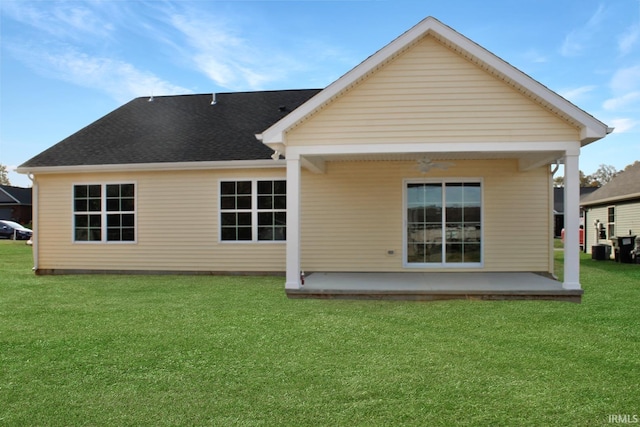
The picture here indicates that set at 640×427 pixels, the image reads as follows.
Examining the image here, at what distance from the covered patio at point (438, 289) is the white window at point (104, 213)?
5.98 meters

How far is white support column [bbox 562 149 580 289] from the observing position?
8156 millimetres

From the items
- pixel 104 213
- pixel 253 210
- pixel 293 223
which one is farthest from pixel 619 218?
pixel 104 213

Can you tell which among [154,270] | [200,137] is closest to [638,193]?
[200,137]

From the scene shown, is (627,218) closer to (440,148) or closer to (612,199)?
(612,199)

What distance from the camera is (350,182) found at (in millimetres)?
11453

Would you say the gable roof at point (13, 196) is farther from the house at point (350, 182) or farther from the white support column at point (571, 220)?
the white support column at point (571, 220)

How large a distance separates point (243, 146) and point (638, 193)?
15725mm

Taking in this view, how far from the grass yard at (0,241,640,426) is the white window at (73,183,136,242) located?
4217 millimetres

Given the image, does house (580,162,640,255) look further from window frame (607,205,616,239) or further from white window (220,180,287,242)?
white window (220,180,287,242)

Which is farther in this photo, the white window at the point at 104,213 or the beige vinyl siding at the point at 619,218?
the beige vinyl siding at the point at 619,218

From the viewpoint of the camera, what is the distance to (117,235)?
12.7 meters

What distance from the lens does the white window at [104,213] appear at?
12641 millimetres

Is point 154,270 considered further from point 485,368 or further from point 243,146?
point 485,368

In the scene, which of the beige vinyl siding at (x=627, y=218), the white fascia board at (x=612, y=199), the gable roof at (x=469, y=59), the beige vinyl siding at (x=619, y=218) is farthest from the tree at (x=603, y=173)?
the gable roof at (x=469, y=59)
